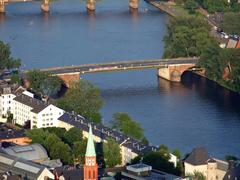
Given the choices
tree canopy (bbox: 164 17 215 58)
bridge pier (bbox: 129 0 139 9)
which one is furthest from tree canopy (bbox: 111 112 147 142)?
bridge pier (bbox: 129 0 139 9)

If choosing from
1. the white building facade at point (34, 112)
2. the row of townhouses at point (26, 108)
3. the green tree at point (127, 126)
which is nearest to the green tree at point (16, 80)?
the row of townhouses at point (26, 108)

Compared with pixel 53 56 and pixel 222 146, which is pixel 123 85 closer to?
pixel 53 56

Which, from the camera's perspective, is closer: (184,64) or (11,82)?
(11,82)

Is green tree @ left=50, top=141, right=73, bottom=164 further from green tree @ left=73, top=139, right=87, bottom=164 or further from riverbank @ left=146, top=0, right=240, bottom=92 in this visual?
riverbank @ left=146, top=0, right=240, bottom=92

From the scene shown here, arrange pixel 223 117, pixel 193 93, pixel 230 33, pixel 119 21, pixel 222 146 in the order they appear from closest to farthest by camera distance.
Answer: pixel 222 146, pixel 223 117, pixel 193 93, pixel 230 33, pixel 119 21

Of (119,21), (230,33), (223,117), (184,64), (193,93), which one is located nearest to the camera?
(223,117)

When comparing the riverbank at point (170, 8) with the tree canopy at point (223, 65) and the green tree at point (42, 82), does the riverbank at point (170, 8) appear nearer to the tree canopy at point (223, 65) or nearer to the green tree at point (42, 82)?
the tree canopy at point (223, 65)

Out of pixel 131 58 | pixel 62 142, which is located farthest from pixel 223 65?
pixel 62 142

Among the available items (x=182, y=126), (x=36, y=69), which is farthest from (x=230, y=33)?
(x=182, y=126)
